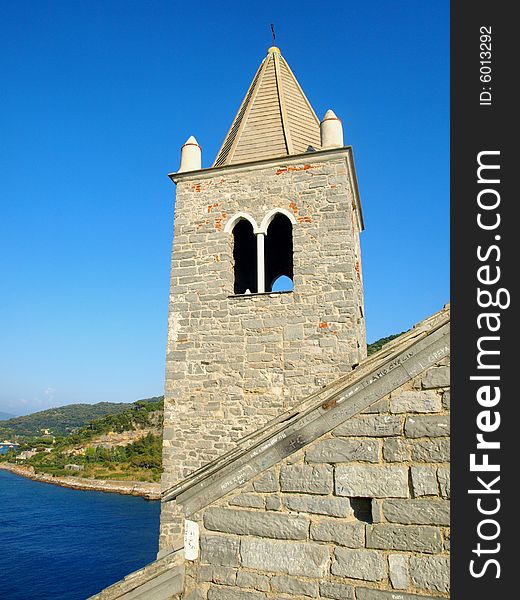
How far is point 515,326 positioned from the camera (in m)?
2.46

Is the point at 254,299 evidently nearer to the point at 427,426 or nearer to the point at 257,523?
the point at 257,523

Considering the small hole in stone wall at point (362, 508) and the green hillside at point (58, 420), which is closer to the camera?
the small hole in stone wall at point (362, 508)

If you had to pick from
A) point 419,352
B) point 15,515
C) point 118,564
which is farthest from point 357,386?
point 15,515

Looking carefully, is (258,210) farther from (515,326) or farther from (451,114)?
(515,326)

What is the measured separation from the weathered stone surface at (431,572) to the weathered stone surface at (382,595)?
6cm

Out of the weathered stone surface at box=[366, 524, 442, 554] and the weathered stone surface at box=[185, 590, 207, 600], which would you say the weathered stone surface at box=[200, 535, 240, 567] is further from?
the weathered stone surface at box=[366, 524, 442, 554]

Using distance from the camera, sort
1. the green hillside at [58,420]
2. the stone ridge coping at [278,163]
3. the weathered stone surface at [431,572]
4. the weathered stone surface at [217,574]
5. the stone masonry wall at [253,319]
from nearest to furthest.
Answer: the weathered stone surface at [431,572] < the weathered stone surface at [217,574] < the stone masonry wall at [253,319] < the stone ridge coping at [278,163] < the green hillside at [58,420]

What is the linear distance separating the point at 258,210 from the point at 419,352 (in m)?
6.46

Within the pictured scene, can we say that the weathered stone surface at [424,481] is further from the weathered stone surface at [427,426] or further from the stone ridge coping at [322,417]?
the stone ridge coping at [322,417]

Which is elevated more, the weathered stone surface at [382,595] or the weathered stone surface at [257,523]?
the weathered stone surface at [257,523]

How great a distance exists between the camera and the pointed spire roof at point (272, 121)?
31.2ft

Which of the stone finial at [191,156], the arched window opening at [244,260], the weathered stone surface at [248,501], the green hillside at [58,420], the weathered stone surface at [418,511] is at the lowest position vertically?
the green hillside at [58,420]

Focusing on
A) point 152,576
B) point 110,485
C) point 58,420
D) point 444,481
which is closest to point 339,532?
point 444,481

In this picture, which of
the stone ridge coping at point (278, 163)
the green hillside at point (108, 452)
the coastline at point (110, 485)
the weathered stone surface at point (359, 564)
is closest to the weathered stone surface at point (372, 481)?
the weathered stone surface at point (359, 564)
